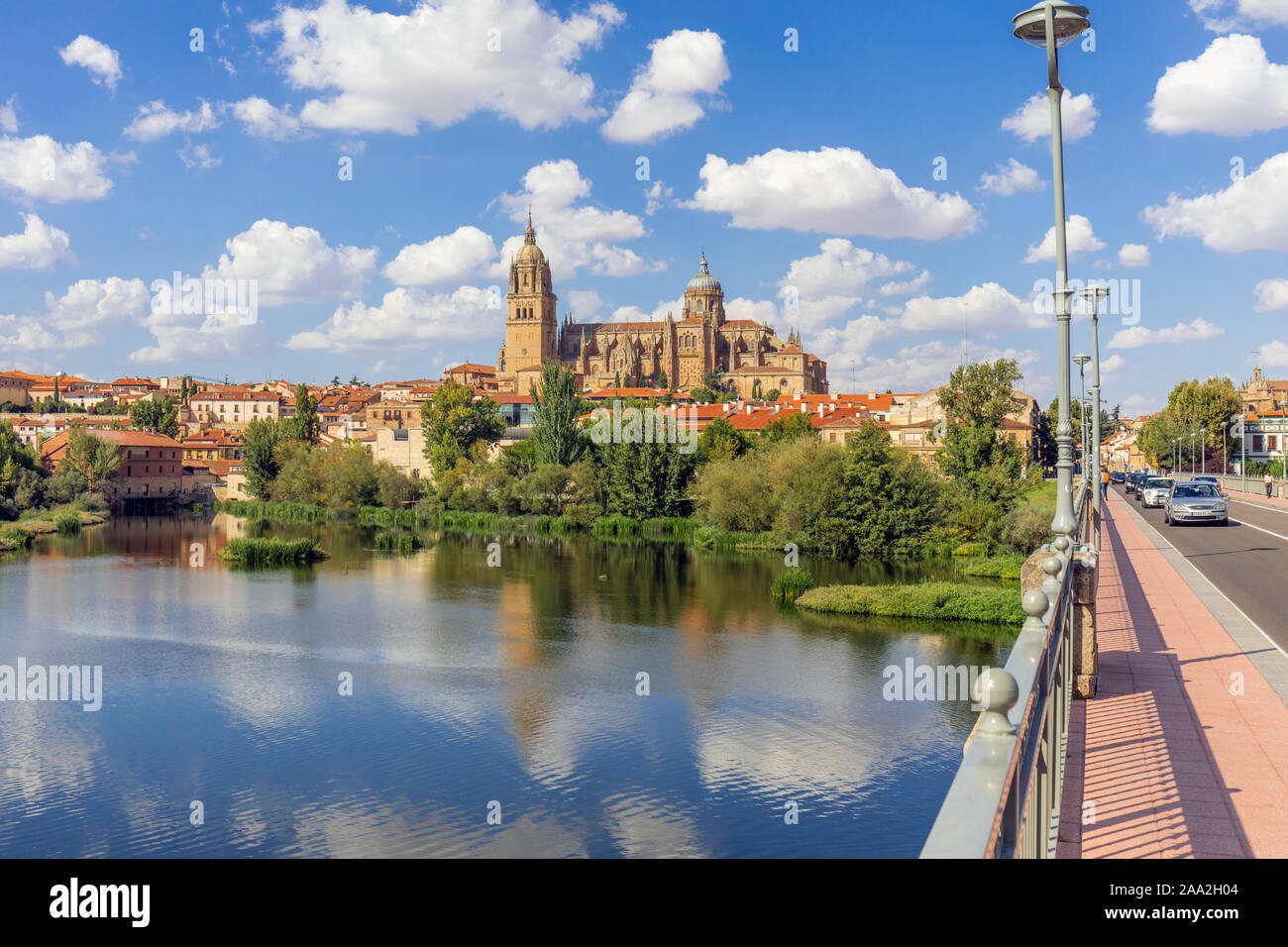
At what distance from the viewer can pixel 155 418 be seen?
294ft

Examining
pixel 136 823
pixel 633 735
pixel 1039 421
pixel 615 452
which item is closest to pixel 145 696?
pixel 136 823

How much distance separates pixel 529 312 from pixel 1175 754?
4470 inches

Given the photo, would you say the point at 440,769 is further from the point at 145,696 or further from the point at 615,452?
the point at 615,452

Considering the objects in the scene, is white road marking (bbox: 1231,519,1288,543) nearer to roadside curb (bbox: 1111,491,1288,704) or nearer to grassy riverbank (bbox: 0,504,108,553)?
roadside curb (bbox: 1111,491,1288,704)

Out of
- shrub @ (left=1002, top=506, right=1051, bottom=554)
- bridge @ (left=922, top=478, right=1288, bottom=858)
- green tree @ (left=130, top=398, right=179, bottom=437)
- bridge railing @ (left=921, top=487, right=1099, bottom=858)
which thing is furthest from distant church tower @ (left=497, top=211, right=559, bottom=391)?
bridge railing @ (left=921, top=487, right=1099, bottom=858)

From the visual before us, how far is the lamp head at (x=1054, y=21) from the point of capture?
8.08m

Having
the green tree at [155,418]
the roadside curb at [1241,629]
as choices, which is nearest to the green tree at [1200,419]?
the roadside curb at [1241,629]

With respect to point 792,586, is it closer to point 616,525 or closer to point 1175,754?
point 616,525

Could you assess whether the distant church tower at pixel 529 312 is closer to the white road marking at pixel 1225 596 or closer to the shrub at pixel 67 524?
the shrub at pixel 67 524

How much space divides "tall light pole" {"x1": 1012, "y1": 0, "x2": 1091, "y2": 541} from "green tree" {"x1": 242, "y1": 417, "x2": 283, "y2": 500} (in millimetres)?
58237

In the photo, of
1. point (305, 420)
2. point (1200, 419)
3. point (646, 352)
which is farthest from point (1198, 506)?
point (646, 352)

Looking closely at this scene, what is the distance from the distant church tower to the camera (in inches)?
4579

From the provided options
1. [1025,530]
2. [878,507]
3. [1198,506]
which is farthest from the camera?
[878,507]
